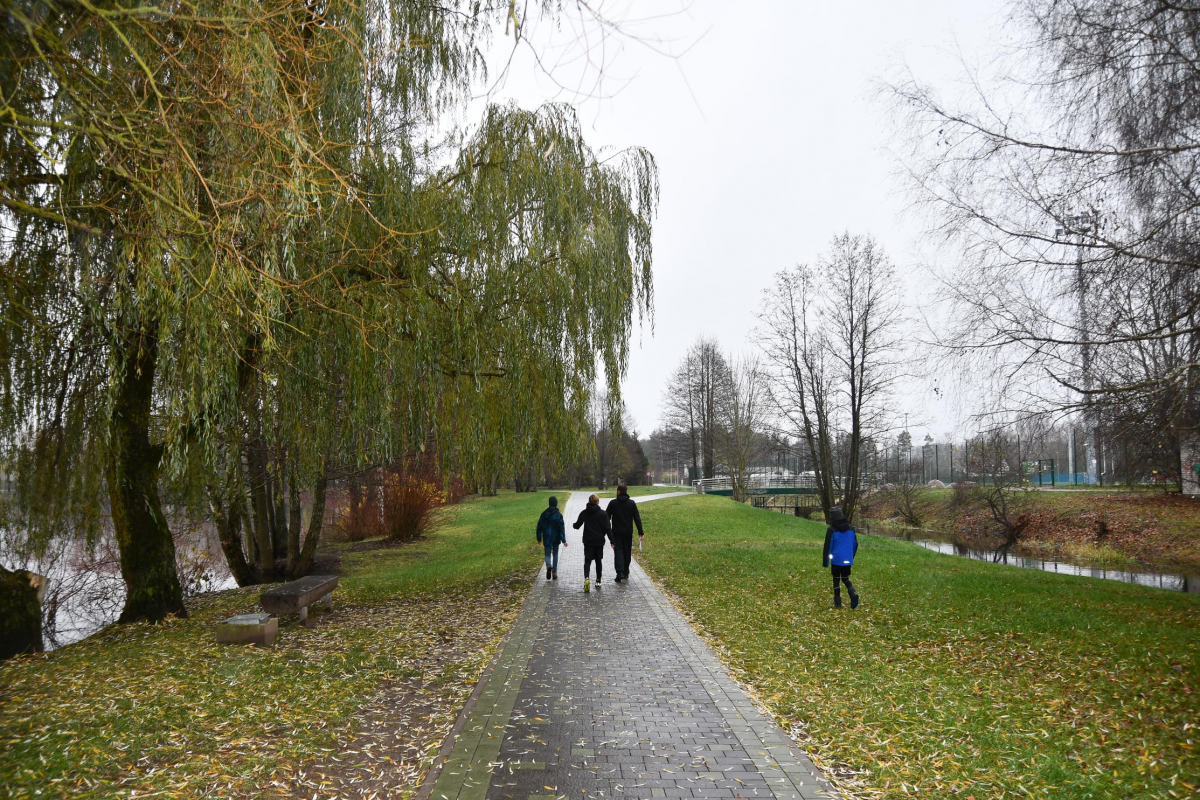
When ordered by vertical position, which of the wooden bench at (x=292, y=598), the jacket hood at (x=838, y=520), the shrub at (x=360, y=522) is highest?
the jacket hood at (x=838, y=520)

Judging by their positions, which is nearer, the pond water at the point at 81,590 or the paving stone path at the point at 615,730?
the paving stone path at the point at 615,730

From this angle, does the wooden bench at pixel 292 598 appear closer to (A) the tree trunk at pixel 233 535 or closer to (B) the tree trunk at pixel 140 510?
(B) the tree trunk at pixel 140 510

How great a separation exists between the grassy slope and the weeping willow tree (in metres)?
19.9

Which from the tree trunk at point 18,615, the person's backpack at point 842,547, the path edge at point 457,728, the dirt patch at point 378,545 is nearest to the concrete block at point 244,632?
the path edge at point 457,728

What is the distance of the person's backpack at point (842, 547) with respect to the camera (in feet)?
34.2

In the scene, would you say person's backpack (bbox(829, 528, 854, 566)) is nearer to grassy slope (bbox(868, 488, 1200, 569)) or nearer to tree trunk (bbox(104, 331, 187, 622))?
tree trunk (bbox(104, 331, 187, 622))

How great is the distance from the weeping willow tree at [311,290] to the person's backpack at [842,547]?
4.14m

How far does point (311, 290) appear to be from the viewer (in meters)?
7.68

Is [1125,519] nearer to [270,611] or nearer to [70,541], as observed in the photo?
[270,611]

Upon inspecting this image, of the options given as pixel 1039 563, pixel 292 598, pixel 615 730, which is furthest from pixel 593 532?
pixel 1039 563

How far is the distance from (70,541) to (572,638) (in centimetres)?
720

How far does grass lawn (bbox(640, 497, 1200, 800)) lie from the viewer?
16.0 ft

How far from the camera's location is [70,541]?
9734 mm

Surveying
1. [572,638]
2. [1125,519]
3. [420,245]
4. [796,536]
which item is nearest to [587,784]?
[572,638]
